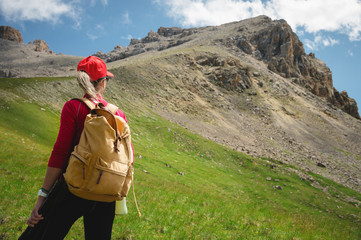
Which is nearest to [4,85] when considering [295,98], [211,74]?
[211,74]

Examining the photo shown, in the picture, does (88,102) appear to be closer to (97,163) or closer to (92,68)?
(92,68)

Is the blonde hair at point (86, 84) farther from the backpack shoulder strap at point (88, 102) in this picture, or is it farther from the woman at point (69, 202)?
the backpack shoulder strap at point (88, 102)

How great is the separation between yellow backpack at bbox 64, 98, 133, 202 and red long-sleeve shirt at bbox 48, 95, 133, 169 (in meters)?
0.28

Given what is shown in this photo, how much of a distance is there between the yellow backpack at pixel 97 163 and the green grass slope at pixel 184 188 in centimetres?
432

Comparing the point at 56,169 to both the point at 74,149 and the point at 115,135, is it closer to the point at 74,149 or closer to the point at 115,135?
the point at 74,149

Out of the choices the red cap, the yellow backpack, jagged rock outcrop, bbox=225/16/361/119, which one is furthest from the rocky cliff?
the yellow backpack

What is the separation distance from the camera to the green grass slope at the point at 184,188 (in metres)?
7.78

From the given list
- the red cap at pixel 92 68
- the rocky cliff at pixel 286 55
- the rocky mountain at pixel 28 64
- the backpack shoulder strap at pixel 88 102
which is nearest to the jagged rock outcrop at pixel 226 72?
the rocky cliff at pixel 286 55

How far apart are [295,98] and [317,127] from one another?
21255 millimetres

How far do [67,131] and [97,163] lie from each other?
0.81 metres

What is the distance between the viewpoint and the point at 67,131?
328 centimetres

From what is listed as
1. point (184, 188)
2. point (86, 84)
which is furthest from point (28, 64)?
point (86, 84)

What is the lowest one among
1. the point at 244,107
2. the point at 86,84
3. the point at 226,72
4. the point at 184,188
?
the point at 184,188

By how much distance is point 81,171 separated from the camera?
3.00 m
